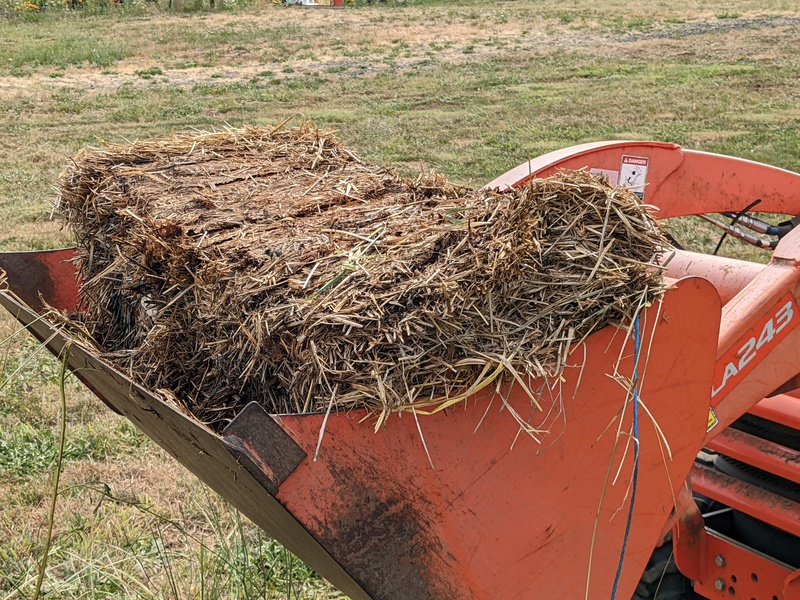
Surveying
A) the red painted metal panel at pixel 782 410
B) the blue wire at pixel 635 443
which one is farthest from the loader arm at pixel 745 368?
the blue wire at pixel 635 443

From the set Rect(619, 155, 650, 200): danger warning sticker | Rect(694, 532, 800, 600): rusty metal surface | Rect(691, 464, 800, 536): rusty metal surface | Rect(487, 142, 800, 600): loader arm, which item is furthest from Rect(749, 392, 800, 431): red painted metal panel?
Rect(619, 155, 650, 200): danger warning sticker

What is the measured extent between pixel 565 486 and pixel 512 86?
50.3 feet

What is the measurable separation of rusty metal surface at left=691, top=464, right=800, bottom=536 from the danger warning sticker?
106 centimetres

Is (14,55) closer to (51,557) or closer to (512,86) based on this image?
(512,86)

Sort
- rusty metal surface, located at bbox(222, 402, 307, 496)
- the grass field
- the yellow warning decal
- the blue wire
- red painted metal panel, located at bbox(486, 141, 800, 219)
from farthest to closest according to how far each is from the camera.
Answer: the grass field, red painted metal panel, located at bbox(486, 141, 800, 219), the yellow warning decal, the blue wire, rusty metal surface, located at bbox(222, 402, 307, 496)

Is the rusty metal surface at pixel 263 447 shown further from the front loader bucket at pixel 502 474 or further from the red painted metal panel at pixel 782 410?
the red painted metal panel at pixel 782 410

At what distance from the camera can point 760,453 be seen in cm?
316

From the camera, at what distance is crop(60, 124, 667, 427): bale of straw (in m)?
2.02

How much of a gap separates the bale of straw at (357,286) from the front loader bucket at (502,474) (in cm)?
8

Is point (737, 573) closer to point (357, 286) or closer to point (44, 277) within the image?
point (357, 286)

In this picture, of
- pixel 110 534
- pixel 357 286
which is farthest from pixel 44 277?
pixel 357 286

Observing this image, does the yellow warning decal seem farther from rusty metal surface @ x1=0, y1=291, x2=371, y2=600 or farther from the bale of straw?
rusty metal surface @ x1=0, y1=291, x2=371, y2=600

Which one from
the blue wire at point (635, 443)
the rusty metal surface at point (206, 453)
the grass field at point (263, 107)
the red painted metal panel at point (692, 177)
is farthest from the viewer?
the grass field at point (263, 107)

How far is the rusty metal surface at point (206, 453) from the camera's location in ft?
6.38
